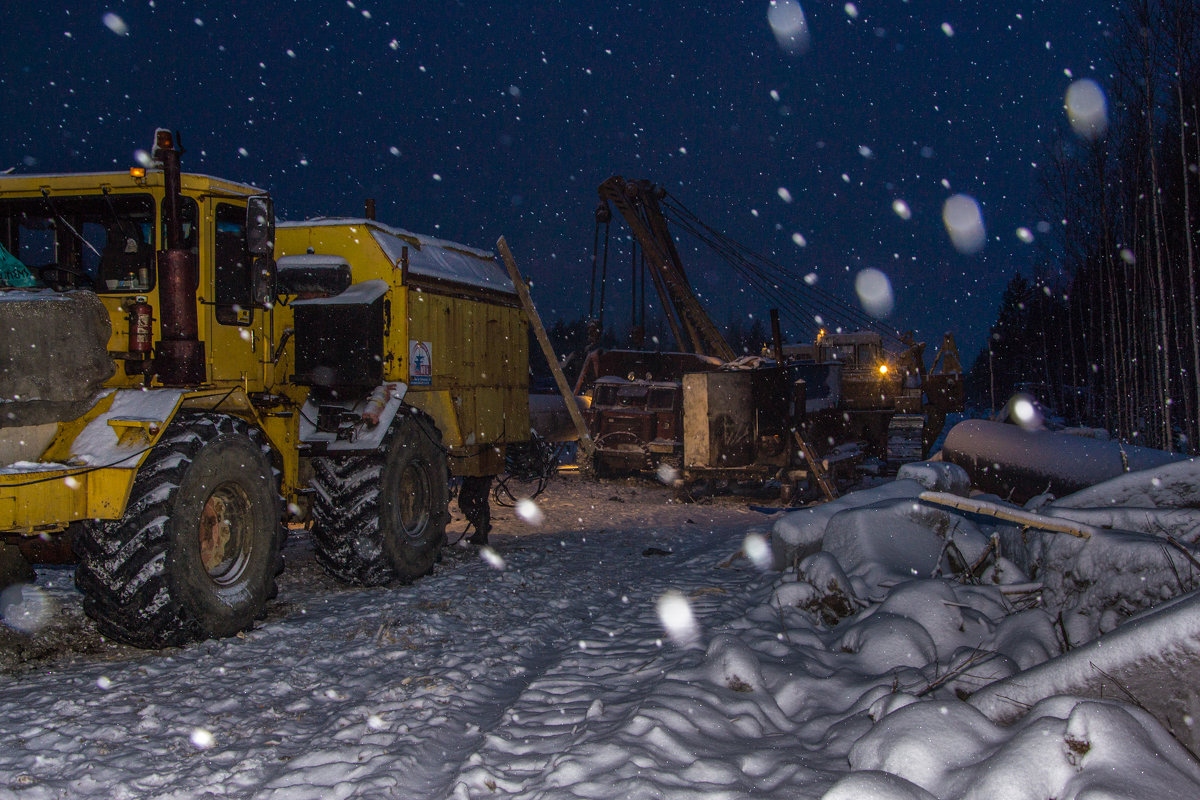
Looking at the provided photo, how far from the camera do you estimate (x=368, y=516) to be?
6.97 meters

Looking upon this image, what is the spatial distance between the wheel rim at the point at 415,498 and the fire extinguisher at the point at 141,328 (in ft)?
9.19

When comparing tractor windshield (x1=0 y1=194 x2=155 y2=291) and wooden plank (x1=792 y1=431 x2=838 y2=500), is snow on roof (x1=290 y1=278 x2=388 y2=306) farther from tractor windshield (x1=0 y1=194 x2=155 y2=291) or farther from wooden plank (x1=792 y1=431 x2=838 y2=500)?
wooden plank (x1=792 y1=431 x2=838 y2=500)

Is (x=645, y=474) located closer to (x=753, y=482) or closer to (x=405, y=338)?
(x=753, y=482)

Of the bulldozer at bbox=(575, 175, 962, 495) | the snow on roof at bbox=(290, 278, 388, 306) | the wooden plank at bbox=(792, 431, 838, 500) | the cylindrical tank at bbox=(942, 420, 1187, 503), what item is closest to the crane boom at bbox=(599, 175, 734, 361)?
the bulldozer at bbox=(575, 175, 962, 495)

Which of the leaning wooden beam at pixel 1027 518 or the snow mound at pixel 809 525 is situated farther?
the snow mound at pixel 809 525

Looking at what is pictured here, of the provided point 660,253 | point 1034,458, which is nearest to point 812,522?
point 1034,458

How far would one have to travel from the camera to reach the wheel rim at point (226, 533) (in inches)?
220

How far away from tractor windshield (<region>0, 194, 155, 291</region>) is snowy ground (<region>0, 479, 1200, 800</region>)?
257cm

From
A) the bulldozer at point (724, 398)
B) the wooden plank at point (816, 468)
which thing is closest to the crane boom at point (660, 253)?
the bulldozer at point (724, 398)

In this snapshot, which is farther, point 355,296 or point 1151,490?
point 355,296

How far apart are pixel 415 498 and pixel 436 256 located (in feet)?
9.27

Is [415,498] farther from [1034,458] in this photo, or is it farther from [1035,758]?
[1034,458]

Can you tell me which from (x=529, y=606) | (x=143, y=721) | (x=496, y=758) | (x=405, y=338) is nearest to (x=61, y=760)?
(x=143, y=721)

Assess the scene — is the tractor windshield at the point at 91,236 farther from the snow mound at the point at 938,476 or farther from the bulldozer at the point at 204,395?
the snow mound at the point at 938,476
